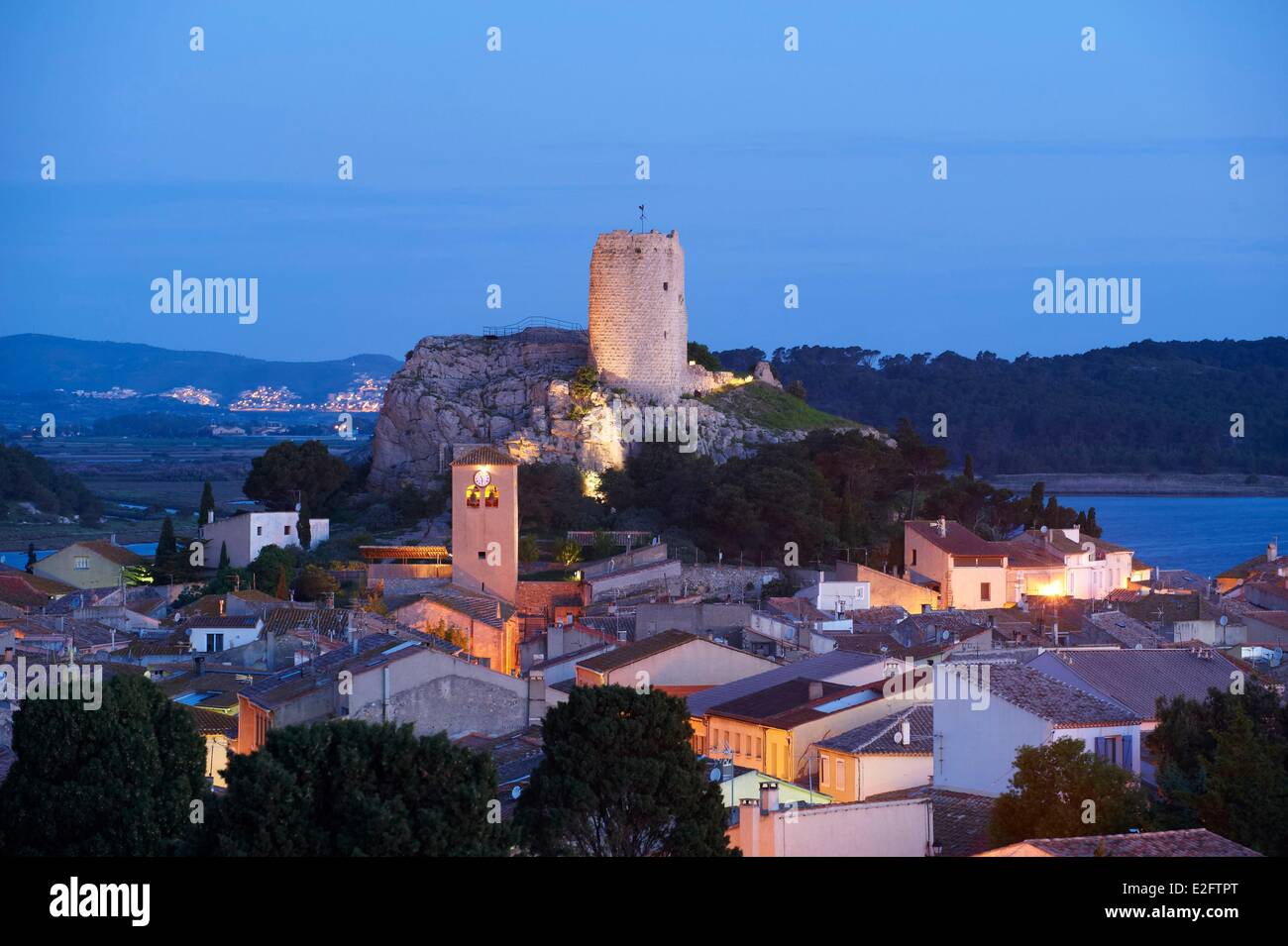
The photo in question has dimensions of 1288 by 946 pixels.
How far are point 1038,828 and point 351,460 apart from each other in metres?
43.3

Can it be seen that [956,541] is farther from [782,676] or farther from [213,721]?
[213,721]

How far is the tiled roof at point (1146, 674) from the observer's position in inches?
797

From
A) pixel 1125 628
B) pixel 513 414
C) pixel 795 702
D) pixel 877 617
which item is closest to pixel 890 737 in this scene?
pixel 795 702

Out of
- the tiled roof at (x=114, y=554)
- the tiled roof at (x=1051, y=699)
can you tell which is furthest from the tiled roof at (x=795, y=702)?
the tiled roof at (x=114, y=554)

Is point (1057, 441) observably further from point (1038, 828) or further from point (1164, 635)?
point (1038, 828)

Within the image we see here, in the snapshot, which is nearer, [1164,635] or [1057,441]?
[1164,635]

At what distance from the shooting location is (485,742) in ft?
66.0

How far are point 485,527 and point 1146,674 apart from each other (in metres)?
16.6

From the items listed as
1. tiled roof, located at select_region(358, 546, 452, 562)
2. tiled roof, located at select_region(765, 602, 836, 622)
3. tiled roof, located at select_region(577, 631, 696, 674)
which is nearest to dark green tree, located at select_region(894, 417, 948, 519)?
tiled roof, located at select_region(765, 602, 836, 622)

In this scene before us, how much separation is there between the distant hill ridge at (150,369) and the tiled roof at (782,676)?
11704cm

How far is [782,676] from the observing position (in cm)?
2397

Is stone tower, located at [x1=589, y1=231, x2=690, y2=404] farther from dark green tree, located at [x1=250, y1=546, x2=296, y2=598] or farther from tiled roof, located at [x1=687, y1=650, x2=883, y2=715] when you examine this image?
tiled roof, located at [x1=687, y1=650, x2=883, y2=715]
